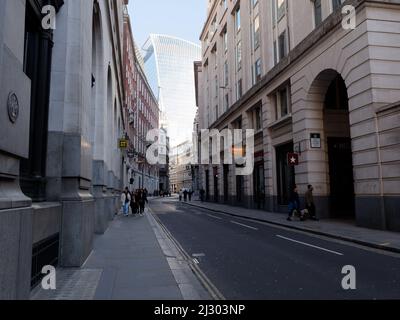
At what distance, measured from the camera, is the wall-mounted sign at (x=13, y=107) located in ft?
13.6

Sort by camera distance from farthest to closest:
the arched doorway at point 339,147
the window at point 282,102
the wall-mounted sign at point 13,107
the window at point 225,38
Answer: the window at point 225,38 → the window at point 282,102 → the arched doorway at point 339,147 → the wall-mounted sign at point 13,107

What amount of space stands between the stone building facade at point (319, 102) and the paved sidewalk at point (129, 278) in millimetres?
9298

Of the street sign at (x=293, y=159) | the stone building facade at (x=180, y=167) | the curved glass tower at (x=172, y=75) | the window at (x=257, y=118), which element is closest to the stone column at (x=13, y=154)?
the street sign at (x=293, y=159)

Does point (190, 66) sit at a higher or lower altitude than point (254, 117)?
higher

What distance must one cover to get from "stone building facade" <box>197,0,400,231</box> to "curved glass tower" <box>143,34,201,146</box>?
315 ft

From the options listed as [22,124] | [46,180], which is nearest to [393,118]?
[46,180]

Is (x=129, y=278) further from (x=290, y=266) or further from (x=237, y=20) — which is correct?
(x=237, y=20)

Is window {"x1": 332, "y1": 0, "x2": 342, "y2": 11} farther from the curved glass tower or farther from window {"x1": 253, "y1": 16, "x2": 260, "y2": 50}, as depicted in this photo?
the curved glass tower

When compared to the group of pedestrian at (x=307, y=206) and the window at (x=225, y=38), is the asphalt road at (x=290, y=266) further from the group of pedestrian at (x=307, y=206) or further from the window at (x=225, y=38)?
the window at (x=225, y=38)

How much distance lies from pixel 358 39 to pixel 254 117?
590 inches

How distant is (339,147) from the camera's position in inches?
863
